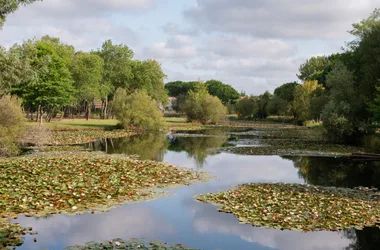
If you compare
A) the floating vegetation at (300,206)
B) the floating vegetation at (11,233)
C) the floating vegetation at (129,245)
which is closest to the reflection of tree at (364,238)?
the floating vegetation at (300,206)

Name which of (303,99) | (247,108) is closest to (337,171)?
(303,99)

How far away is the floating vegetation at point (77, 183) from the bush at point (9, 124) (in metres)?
5.66

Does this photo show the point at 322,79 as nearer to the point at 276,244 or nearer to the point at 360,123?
the point at 360,123

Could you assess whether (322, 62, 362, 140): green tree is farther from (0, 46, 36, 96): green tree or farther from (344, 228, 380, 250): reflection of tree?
(0, 46, 36, 96): green tree

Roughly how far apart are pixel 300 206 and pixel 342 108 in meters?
29.9

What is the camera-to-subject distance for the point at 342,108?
40.7 m

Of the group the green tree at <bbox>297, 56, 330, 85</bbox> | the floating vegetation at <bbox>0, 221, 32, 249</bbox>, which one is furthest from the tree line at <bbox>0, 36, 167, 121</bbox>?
the green tree at <bbox>297, 56, 330, 85</bbox>

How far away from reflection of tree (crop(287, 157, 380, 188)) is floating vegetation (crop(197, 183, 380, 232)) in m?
3.02

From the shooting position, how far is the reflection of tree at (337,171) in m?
20.9

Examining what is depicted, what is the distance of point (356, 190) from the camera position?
18281mm

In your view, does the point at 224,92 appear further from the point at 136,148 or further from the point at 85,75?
the point at 136,148

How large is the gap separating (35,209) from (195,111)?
72.9 metres

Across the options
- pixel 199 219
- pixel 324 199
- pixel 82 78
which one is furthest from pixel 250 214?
pixel 82 78

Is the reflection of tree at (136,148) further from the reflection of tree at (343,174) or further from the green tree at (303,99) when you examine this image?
the green tree at (303,99)
